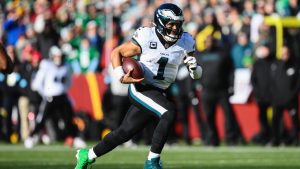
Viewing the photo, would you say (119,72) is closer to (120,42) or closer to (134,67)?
(134,67)

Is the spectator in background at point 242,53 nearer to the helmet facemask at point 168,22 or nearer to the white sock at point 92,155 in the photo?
the helmet facemask at point 168,22

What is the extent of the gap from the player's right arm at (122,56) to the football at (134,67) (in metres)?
0.05

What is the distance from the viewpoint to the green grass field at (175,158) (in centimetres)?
1247

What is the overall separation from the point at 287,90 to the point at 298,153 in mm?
2738

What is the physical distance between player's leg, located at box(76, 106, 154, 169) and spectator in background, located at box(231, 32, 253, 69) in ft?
30.5

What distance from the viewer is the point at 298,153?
1535 cm

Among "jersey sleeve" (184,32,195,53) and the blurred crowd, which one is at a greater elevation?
"jersey sleeve" (184,32,195,53)

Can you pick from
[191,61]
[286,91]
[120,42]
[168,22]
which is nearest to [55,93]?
[120,42]

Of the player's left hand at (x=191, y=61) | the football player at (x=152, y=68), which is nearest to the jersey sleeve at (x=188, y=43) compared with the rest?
the football player at (x=152, y=68)

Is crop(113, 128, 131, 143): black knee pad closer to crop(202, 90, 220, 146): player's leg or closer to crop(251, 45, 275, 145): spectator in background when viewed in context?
crop(202, 90, 220, 146): player's leg

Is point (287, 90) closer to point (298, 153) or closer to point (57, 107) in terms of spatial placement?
point (298, 153)

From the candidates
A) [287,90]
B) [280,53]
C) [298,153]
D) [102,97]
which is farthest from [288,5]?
[298,153]

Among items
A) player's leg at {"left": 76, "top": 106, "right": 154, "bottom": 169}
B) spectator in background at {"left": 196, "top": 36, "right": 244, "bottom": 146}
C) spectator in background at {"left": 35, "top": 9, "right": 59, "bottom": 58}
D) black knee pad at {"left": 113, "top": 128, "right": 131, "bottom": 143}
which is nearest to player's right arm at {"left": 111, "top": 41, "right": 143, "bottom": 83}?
player's leg at {"left": 76, "top": 106, "right": 154, "bottom": 169}

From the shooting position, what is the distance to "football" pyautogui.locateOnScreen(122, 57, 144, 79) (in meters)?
10.3
